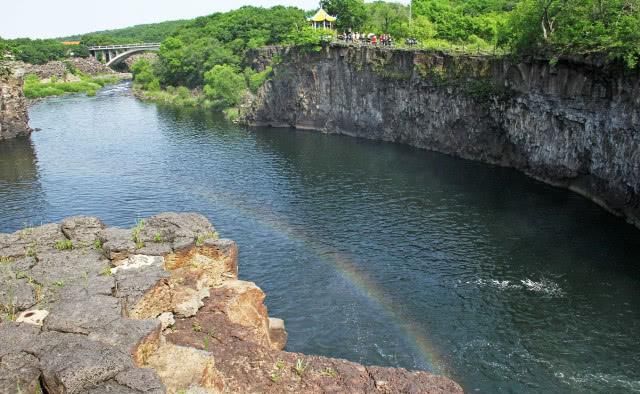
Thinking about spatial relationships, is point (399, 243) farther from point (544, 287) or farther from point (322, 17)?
point (322, 17)

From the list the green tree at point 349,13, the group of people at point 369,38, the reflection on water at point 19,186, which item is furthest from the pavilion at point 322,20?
the reflection on water at point 19,186

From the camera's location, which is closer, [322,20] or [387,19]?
[387,19]

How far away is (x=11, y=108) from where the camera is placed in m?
98.2

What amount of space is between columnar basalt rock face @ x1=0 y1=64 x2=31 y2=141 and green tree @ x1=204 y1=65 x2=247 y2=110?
38.2 m

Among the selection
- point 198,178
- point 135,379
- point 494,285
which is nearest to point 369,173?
point 198,178

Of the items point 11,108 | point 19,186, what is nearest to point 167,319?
point 19,186

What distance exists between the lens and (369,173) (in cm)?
7275

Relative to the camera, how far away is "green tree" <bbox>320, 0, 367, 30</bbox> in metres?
112

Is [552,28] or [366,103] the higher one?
[552,28]

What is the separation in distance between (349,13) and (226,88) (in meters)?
30.0

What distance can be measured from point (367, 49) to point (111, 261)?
222 ft

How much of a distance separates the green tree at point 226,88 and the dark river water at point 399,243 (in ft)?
108

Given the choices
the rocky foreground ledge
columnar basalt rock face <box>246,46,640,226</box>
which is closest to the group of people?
columnar basalt rock face <box>246,46,640,226</box>

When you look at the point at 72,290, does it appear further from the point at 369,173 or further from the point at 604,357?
the point at 369,173
